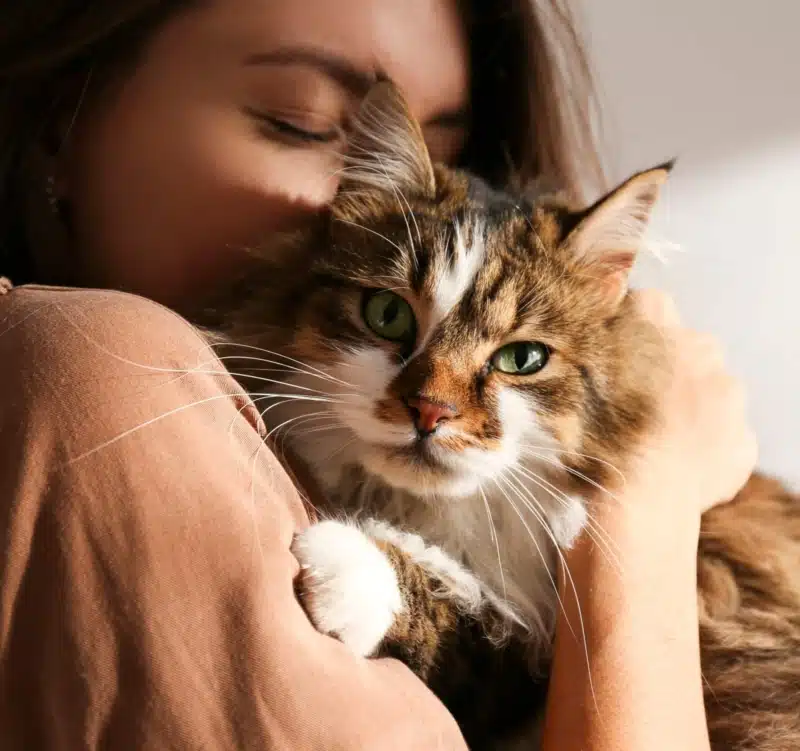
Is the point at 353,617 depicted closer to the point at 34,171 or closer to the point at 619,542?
the point at 619,542

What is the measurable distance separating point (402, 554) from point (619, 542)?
0.30 metres

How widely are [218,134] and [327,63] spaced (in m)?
0.19

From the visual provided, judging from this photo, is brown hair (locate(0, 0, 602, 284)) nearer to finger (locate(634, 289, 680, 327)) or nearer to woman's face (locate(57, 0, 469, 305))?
woman's face (locate(57, 0, 469, 305))

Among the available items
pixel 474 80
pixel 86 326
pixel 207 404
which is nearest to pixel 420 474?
pixel 207 404

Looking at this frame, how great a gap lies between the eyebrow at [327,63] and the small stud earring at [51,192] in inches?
14.3

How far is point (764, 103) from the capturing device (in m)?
1.99

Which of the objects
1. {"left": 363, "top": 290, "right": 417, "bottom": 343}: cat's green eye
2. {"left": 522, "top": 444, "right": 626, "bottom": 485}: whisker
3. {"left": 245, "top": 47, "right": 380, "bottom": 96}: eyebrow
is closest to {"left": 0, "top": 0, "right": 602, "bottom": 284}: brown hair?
{"left": 245, "top": 47, "right": 380, "bottom": 96}: eyebrow

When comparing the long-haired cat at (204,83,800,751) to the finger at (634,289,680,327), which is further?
the finger at (634,289,680,327)

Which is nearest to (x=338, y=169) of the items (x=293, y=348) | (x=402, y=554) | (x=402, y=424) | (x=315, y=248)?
(x=315, y=248)

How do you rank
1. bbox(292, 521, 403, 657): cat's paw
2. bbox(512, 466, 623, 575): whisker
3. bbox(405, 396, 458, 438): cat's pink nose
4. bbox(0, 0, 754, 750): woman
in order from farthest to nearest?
bbox(512, 466, 623, 575): whisker < bbox(405, 396, 458, 438): cat's pink nose < bbox(292, 521, 403, 657): cat's paw < bbox(0, 0, 754, 750): woman

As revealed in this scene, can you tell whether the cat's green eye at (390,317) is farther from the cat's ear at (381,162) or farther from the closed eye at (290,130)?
the closed eye at (290,130)

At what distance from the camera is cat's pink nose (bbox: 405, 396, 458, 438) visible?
833mm

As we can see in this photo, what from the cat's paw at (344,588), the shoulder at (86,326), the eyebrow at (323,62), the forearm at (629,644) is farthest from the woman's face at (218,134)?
the forearm at (629,644)

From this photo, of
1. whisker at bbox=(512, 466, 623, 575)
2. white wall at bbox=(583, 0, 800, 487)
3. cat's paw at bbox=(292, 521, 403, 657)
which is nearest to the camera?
cat's paw at bbox=(292, 521, 403, 657)
